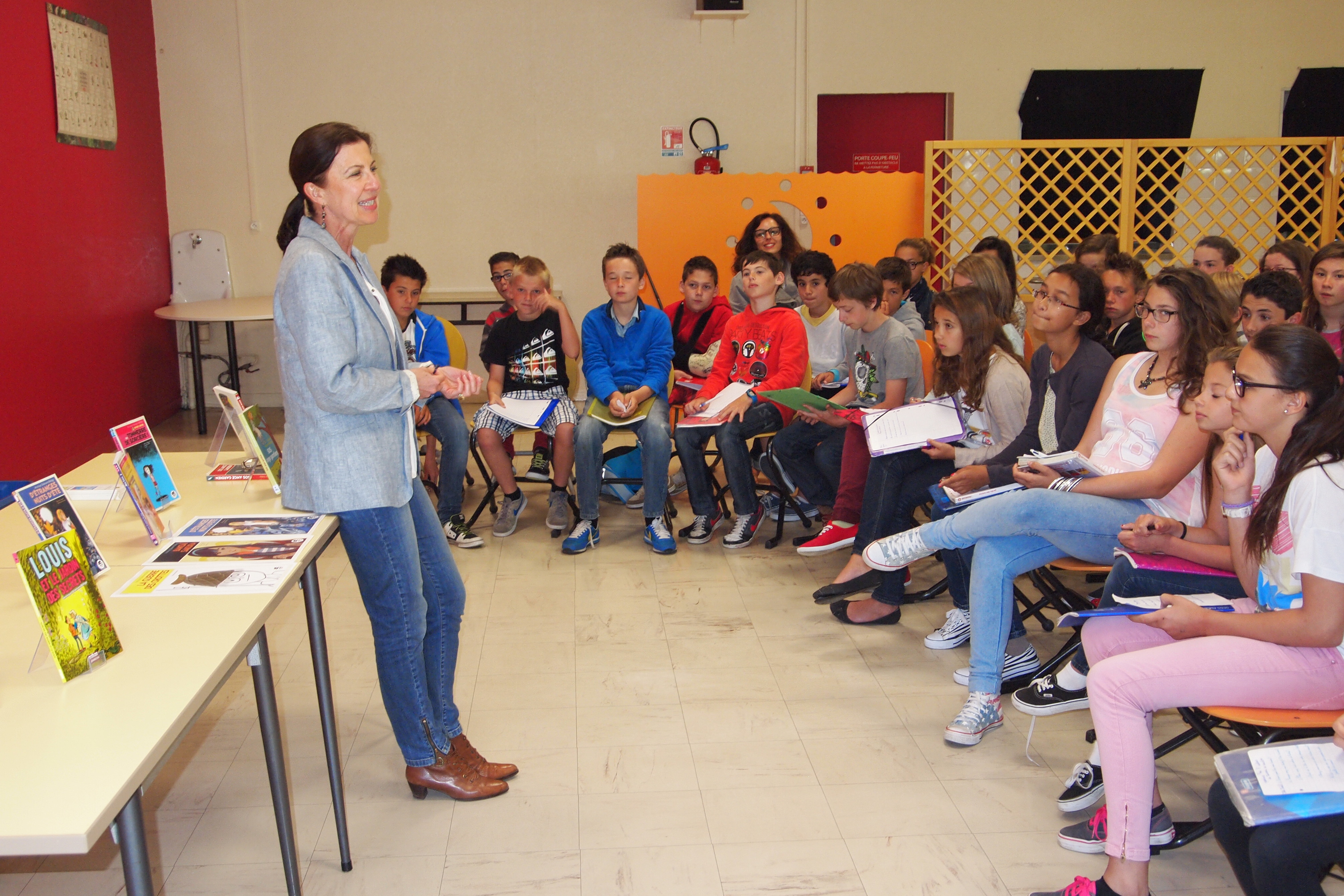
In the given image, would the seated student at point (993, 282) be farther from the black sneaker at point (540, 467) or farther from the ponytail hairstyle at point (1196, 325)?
the black sneaker at point (540, 467)

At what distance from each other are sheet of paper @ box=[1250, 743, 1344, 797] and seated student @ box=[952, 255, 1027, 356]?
6.08 feet

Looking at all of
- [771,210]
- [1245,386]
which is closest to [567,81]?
[771,210]

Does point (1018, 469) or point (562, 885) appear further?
point (1018, 469)

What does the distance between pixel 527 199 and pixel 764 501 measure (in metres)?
3.38

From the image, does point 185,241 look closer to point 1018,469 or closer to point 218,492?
point 218,492

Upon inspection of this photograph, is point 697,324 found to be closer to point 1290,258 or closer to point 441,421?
point 441,421

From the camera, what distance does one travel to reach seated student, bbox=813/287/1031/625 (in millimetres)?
3197

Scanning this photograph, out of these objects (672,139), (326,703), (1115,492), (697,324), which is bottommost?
(326,703)

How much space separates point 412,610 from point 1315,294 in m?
2.94

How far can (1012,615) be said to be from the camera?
2.80m

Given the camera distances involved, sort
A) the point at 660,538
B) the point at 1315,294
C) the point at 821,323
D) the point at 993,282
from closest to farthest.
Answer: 1. the point at 1315,294
2. the point at 993,282
3. the point at 660,538
4. the point at 821,323

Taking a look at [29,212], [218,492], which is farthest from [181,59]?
[218,492]

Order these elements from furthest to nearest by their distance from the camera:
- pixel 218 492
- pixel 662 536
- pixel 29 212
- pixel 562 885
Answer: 1. pixel 29 212
2. pixel 662 536
3. pixel 218 492
4. pixel 562 885

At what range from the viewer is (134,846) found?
1196mm
